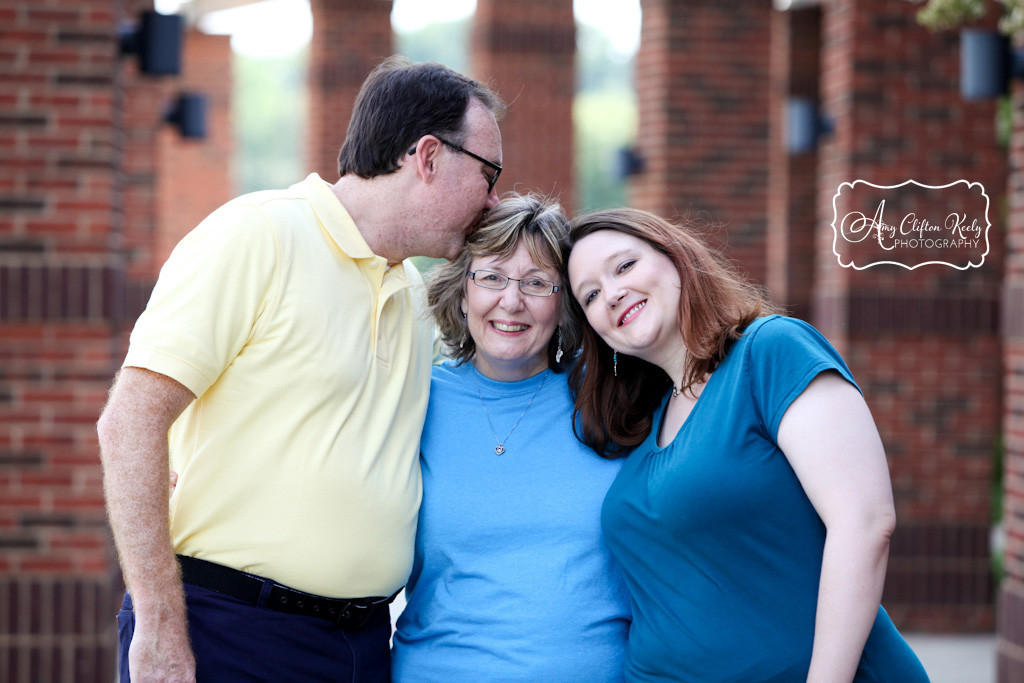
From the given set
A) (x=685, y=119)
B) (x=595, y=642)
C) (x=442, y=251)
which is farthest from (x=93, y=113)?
(x=685, y=119)

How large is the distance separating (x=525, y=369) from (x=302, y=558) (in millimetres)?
913

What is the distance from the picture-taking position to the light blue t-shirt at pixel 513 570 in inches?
111

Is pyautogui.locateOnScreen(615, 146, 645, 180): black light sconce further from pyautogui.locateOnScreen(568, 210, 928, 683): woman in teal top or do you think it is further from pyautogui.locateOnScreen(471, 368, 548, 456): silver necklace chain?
pyautogui.locateOnScreen(568, 210, 928, 683): woman in teal top

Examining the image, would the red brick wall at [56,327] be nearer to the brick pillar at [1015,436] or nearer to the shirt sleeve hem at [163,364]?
the shirt sleeve hem at [163,364]

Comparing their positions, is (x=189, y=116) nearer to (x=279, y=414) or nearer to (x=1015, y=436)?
(x=1015, y=436)

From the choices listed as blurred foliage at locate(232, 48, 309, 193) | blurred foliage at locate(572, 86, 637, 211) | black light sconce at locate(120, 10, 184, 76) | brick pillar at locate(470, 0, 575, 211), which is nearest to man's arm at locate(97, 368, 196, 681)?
black light sconce at locate(120, 10, 184, 76)

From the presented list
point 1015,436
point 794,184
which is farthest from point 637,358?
point 794,184

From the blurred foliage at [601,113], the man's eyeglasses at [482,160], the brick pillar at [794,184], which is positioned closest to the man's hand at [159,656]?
the man's eyeglasses at [482,160]

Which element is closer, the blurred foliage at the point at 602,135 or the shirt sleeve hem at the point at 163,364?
the shirt sleeve hem at the point at 163,364

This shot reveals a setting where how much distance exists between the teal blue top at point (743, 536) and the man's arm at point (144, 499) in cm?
107

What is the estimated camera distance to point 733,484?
2436mm

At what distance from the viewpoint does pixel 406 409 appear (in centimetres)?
289

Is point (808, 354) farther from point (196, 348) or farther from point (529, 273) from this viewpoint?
point (196, 348)

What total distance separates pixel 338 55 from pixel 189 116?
6.29 feet
